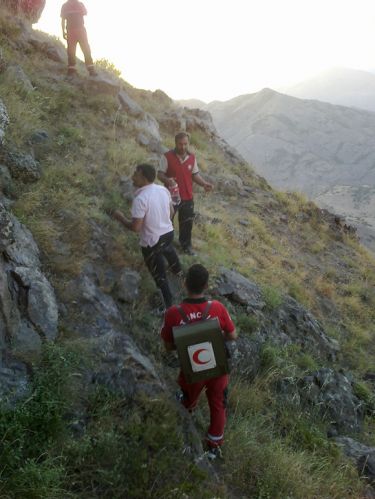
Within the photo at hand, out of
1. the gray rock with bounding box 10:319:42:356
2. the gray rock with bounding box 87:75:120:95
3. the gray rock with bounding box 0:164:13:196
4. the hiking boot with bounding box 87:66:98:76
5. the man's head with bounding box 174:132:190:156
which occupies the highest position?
the hiking boot with bounding box 87:66:98:76

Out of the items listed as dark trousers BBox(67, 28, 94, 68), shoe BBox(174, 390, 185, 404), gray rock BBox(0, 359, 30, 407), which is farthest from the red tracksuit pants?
dark trousers BBox(67, 28, 94, 68)

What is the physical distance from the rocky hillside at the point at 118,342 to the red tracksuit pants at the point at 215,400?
0.17m

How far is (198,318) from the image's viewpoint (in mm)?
3754

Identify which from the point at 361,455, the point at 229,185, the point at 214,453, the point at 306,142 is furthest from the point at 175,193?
the point at 306,142

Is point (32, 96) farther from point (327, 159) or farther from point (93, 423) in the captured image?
point (327, 159)

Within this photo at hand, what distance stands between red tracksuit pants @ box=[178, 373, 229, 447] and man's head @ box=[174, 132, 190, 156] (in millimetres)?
3600

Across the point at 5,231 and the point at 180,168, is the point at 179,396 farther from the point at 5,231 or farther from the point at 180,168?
the point at 180,168

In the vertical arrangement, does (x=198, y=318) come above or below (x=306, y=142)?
below

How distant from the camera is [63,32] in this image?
9.31 m

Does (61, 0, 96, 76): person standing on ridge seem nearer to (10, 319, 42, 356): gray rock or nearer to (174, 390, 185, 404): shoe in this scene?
(10, 319, 42, 356): gray rock

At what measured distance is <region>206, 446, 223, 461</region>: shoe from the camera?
392 cm

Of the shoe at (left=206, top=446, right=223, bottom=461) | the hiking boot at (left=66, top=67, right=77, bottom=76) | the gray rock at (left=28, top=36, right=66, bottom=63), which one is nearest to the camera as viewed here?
the shoe at (left=206, top=446, right=223, bottom=461)

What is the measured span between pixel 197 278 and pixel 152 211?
1.55 meters

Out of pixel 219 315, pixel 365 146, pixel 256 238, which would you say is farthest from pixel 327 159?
pixel 219 315
